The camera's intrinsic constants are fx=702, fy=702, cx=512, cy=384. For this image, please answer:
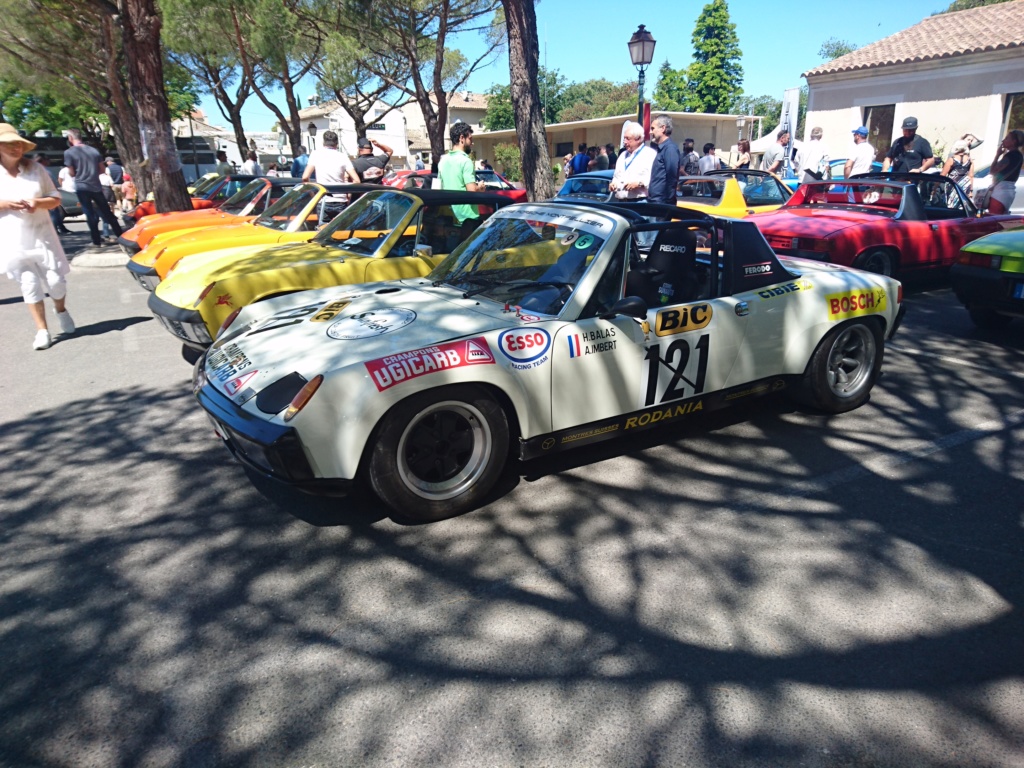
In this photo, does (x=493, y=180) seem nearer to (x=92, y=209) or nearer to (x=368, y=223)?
(x=92, y=209)

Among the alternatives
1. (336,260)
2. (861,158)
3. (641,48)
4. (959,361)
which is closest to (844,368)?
(959,361)

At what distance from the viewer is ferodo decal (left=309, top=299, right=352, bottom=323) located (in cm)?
388

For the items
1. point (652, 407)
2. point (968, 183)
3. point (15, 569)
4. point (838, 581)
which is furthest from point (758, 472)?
point (968, 183)

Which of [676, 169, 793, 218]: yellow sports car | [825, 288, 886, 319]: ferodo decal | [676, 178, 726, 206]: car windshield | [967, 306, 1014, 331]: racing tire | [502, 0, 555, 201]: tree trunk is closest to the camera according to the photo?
[825, 288, 886, 319]: ferodo decal

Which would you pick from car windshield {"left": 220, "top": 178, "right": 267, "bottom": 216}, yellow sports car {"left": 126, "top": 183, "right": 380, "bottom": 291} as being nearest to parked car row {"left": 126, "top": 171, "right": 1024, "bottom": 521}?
yellow sports car {"left": 126, "top": 183, "right": 380, "bottom": 291}

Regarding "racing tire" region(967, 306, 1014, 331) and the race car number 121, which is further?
"racing tire" region(967, 306, 1014, 331)

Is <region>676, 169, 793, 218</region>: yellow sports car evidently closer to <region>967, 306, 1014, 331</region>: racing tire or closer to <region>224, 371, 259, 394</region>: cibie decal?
<region>967, 306, 1014, 331</region>: racing tire

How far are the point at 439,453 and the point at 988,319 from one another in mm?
6270

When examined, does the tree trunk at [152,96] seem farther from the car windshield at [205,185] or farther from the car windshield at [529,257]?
the car windshield at [529,257]

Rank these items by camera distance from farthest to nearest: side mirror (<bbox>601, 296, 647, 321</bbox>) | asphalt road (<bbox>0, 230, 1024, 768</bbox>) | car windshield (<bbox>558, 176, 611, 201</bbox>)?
1. car windshield (<bbox>558, 176, 611, 201</bbox>)
2. side mirror (<bbox>601, 296, 647, 321</bbox>)
3. asphalt road (<bbox>0, 230, 1024, 768</bbox>)

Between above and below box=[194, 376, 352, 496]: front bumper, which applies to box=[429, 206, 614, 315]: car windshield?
above

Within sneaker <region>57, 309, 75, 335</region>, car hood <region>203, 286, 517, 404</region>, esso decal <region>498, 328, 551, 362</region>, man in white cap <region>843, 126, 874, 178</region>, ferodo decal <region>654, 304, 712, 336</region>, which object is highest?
man in white cap <region>843, 126, 874, 178</region>

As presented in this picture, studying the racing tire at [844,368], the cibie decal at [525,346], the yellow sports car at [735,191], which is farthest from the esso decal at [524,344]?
the yellow sports car at [735,191]

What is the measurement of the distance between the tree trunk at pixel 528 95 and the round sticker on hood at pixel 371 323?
22.0 ft
